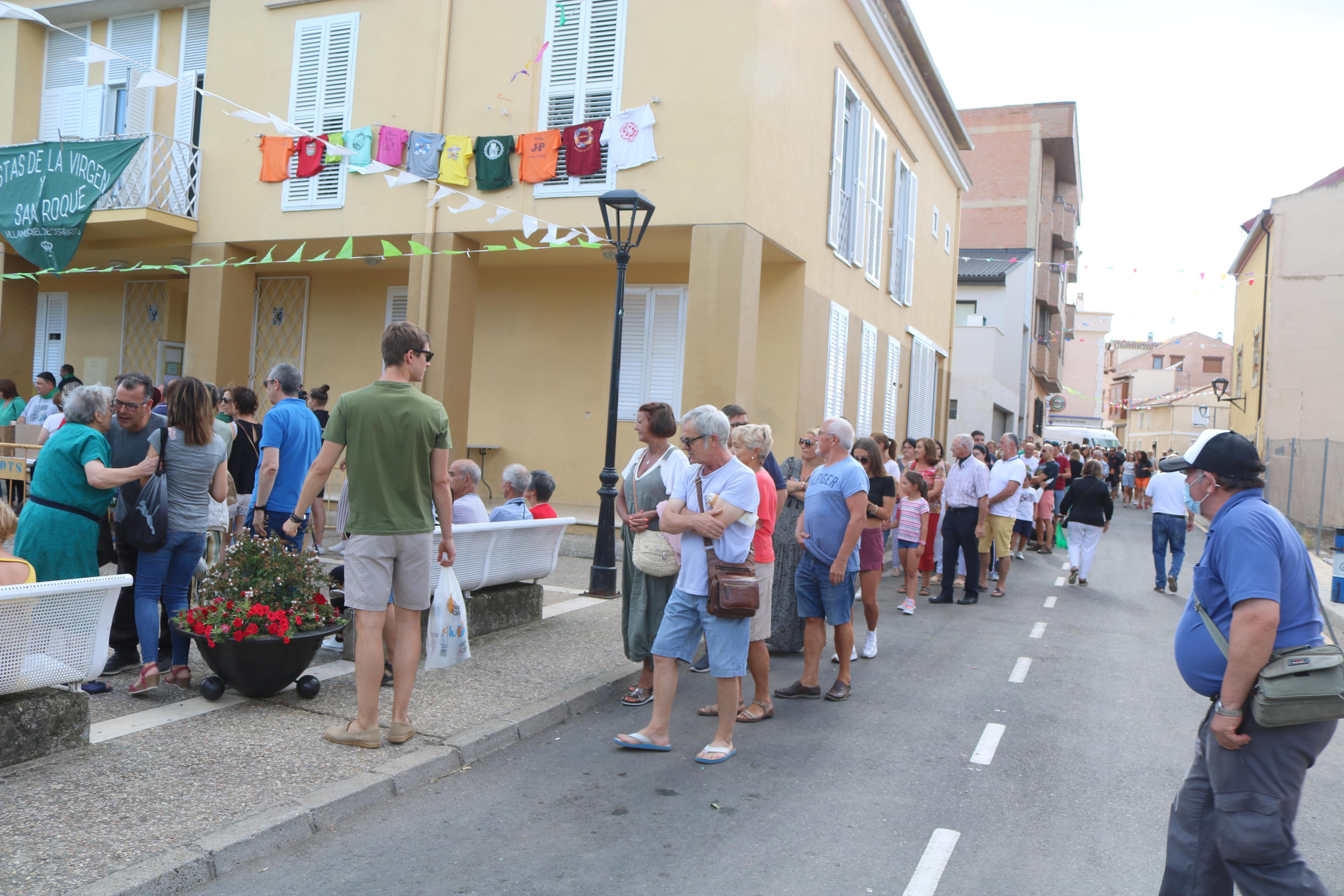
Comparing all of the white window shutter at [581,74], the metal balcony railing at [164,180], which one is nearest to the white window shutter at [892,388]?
the white window shutter at [581,74]

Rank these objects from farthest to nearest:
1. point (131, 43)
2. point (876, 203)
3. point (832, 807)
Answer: point (876, 203)
point (131, 43)
point (832, 807)

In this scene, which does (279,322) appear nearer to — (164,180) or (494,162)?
(164,180)

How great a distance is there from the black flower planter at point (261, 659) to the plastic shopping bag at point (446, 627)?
1.95ft

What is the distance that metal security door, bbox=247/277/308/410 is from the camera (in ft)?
54.5

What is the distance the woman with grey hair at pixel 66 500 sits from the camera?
5227mm

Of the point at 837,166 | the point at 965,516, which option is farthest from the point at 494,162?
the point at 965,516

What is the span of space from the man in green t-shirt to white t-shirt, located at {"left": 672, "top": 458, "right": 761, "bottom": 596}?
1269 millimetres

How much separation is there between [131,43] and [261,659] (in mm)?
15026

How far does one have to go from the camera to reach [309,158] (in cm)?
1402

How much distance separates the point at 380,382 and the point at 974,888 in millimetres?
3511

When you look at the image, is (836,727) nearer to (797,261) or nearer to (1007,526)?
(1007,526)

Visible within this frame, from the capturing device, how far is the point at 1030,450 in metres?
18.8

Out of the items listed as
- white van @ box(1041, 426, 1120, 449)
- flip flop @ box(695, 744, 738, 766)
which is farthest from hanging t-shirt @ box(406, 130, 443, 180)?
white van @ box(1041, 426, 1120, 449)

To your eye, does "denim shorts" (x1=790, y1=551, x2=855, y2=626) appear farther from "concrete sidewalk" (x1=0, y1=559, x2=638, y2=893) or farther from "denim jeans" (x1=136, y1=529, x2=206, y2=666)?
"denim jeans" (x1=136, y1=529, x2=206, y2=666)
